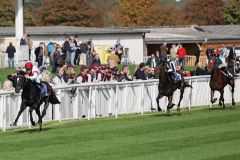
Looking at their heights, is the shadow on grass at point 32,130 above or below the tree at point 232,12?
below

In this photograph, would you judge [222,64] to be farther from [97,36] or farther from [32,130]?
[97,36]

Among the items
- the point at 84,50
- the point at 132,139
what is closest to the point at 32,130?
the point at 132,139

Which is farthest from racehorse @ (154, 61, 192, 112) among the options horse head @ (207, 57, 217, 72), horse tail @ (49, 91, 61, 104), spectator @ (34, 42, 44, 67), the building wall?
the building wall

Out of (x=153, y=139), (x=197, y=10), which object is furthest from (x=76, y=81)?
(x=197, y=10)

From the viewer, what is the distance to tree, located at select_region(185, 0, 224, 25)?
103562 millimetres

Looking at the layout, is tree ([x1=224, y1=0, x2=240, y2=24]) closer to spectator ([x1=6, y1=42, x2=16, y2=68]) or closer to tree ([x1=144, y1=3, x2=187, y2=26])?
tree ([x1=144, y1=3, x2=187, y2=26])

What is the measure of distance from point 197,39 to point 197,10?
44277 millimetres

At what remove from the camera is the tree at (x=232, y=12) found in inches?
3888

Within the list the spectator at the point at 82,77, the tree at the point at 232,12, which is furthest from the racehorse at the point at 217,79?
the tree at the point at 232,12

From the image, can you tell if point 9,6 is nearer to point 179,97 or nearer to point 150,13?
point 150,13

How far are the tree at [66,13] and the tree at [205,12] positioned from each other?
14992mm

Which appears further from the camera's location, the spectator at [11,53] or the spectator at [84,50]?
the spectator at [84,50]

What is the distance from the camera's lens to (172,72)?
963 inches

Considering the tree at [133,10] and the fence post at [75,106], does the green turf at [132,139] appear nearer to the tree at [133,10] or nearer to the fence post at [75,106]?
the fence post at [75,106]
